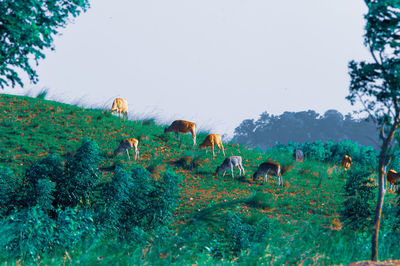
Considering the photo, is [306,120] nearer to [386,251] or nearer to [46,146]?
[46,146]

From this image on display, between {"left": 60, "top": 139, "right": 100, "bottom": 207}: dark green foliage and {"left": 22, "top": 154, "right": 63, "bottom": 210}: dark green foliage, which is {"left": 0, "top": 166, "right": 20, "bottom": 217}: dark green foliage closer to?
{"left": 22, "top": 154, "right": 63, "bottom": 210}: dark green foliage

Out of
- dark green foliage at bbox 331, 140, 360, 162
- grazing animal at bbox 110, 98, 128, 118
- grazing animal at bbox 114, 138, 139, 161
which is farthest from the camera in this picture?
dark green foliage at bbox 331, 140, 360, 162

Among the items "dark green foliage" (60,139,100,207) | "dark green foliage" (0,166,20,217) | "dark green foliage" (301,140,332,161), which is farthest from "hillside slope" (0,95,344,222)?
"dark green foliage" (301,140,332,161)

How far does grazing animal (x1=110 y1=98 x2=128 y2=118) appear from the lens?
82.9 feet

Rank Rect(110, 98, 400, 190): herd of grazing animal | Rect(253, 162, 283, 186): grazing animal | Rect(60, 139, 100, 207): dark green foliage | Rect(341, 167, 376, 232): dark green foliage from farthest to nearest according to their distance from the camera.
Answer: Rect(110, 98, 400, 190): herd of grazing animal < Rect(253, 162, 283, 186): grazing animal < Rect(341, 167, 376, 232): dark green foliage < Rect(60, 139, 100, 207): dark green foliage

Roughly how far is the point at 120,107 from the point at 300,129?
5021cm

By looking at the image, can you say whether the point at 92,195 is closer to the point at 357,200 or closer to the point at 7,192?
the point at 7,192

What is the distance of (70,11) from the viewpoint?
46.7 ft

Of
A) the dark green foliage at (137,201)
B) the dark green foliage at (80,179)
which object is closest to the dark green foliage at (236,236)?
the dark green foliage at (137,201)

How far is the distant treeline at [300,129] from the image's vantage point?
228 feet

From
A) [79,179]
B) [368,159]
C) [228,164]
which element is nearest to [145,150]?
[228,164]

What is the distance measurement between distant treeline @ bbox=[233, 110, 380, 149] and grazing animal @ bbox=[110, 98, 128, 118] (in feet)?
147

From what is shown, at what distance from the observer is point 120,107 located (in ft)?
83.4

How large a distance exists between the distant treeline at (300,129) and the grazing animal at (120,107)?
44848mm
